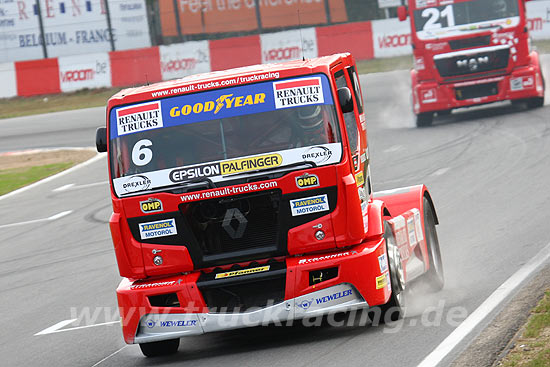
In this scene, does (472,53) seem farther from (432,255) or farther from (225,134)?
(225,134)

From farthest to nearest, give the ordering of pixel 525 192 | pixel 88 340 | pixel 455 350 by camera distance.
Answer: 1. pixel 525 192
2. pixel 88 340
3. pixel 455 350

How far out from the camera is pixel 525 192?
1430 cm

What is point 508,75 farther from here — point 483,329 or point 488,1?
point 483,329

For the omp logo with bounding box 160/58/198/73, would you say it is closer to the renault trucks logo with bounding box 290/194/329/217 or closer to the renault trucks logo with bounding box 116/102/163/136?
the renault trucks logo with bounding box 116/102/163/136

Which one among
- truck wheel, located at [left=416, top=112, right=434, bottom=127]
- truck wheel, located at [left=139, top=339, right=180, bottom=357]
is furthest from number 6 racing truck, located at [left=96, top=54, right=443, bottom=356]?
truck wheel, located at [left=416, top=112, right=434, bottom=127]

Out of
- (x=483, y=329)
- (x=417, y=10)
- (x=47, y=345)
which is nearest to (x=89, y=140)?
(x=417, y=10)

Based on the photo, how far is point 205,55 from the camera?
3753cm

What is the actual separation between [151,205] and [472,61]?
50.3ft

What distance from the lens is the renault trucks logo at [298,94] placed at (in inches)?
316

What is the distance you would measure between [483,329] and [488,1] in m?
15.4

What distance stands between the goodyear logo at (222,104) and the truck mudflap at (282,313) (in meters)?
1.53

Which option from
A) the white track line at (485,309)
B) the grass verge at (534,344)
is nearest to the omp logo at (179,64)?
the white track line at (485,309)

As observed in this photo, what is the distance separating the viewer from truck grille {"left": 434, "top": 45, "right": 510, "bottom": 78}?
868 inches

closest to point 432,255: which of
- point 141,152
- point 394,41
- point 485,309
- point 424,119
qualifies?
point 485,309
